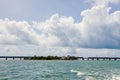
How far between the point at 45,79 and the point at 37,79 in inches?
43.7

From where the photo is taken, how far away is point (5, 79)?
42531 mm

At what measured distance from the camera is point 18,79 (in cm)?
4288

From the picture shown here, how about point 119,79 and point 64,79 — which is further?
point 64,79

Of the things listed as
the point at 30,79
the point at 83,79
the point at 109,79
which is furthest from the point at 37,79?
the point at 109,79

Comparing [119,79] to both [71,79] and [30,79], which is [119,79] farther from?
[30,79]

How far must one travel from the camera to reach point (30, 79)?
4256cm

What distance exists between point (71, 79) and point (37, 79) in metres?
4.68

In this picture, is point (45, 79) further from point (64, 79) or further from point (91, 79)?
point (91, 79)

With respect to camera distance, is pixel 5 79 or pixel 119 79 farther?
pixel 5 79

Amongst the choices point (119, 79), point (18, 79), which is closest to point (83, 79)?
point (119, 79)

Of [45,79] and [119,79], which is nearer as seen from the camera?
[119,79]

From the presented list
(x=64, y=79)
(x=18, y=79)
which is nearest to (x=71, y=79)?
(x=64, y=79)

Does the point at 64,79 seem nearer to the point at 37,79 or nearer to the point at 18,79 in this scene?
the point at 37,79

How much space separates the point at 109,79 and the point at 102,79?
2.98 ft
